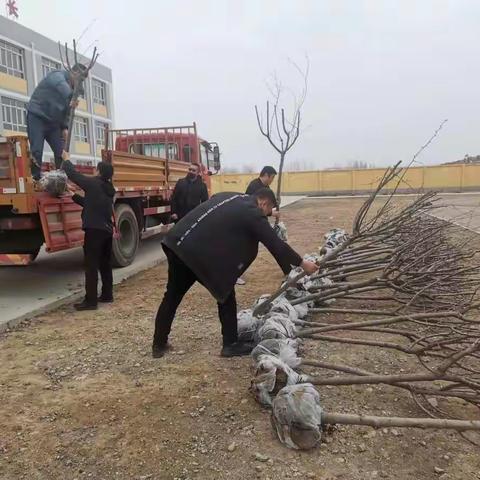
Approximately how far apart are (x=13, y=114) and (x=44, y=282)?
3077 centimetres

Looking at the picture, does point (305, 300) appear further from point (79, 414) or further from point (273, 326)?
point (79, 414)

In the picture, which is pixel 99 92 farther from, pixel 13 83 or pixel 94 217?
pixel 94 217

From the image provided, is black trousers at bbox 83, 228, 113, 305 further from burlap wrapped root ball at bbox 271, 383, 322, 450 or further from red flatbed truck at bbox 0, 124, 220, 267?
burlap wrapped root ball at bbox 271, 383, 322, 450

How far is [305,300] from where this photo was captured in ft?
14.5

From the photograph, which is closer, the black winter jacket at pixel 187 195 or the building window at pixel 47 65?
the black winter jacket at pixel 187 195

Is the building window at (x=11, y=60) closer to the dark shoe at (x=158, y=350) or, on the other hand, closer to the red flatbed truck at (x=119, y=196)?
the red flatbed truck at (x=119, y=196)

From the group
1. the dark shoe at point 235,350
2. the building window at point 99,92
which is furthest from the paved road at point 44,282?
the building window at point 99,92

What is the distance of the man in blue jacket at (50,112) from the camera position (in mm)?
6395

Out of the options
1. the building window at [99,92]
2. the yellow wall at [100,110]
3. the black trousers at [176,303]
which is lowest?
the black trousers at [176,303]

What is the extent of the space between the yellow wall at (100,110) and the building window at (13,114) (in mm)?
8847

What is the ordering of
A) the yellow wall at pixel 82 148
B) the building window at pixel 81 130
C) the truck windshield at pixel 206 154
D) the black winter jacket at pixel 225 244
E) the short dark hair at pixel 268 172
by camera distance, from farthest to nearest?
the building window at pixel 81 130 < the yellow wall at pixel 82 148 < the truck windshield at pixel 206 154 < the short dark hair at pixel 268 172 < the black winter jacket at pixel 225 244

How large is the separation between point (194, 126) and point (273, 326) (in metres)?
7.99

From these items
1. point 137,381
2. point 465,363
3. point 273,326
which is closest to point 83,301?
point 137,381

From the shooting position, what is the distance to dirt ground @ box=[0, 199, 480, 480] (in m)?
2.49
